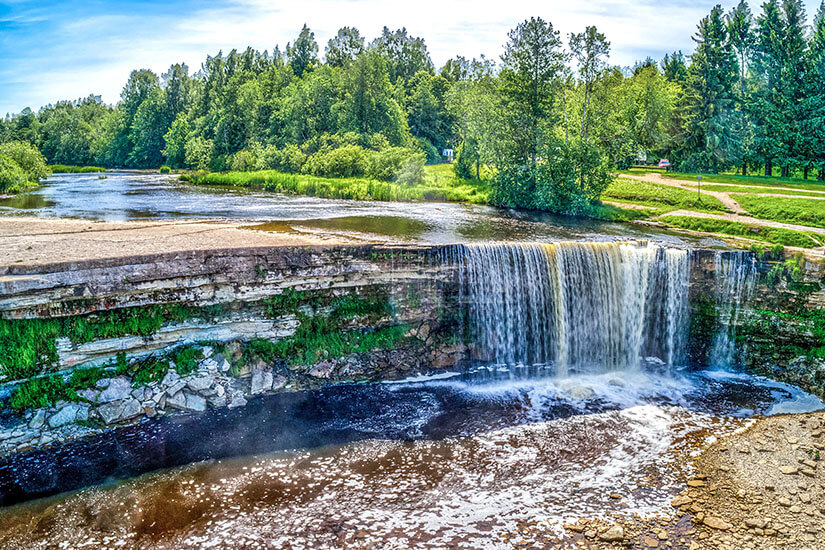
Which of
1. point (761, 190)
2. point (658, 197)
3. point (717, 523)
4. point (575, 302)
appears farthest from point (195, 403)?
point (761, 190)

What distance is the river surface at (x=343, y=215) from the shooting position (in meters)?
20.4

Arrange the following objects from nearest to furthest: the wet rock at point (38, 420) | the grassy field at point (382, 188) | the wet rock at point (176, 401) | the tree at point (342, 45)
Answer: the wet rock at point (38, 420)
the wet rock at point (176, 401)
the grassy field at point (382, 188)
the tree at point (342, 45)

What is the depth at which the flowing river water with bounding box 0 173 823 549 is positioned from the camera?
362 inches

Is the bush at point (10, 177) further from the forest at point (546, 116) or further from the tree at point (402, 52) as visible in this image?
the tree at point (402, 52)

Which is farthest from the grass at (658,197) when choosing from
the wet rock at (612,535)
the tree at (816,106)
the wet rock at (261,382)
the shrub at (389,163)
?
the wet rock at (612,535)

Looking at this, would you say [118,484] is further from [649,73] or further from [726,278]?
[649,73]

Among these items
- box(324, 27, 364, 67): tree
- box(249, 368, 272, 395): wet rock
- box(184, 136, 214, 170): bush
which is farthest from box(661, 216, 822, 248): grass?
box(324, 27, 364, 67): tree

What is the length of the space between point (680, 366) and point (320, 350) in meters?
9.88

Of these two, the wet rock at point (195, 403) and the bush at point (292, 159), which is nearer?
the wet rock at point (195, 403)

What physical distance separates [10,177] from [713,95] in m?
45.3

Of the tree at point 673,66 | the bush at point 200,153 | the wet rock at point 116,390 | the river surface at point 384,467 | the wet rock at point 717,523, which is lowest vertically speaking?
the wet rock at point 717,523

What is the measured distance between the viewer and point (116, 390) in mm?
12031

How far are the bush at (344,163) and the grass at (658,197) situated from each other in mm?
16435

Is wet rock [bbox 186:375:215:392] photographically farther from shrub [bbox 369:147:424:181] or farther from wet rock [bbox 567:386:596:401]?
shrub [bbox 369:147:424:181]
